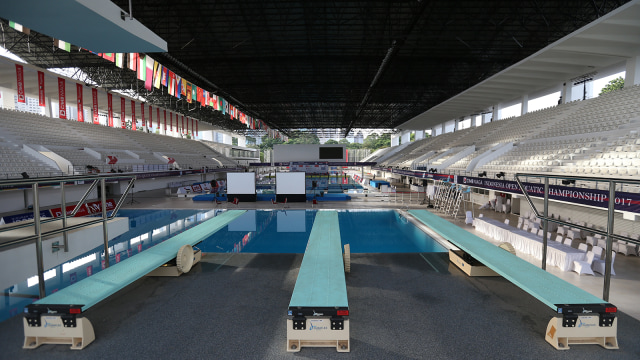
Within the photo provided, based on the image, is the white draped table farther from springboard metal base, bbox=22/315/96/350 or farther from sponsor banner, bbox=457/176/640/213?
springboard metal base, bbox=22/315/96/350

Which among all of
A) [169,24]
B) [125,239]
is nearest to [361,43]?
[169,24]

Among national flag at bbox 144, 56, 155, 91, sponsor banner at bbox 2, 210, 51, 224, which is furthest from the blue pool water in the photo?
national flag at bbox 144, 56, 155, 91

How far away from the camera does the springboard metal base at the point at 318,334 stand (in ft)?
A: 11.8

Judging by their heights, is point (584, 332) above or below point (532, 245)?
above

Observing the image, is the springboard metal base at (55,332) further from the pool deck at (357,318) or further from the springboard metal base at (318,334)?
the springboard metal base at (318,334)

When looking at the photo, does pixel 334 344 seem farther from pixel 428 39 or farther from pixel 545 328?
pixel 428 39

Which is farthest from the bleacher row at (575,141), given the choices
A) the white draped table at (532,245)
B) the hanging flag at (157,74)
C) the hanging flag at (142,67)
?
the hanging flag at (142,67)

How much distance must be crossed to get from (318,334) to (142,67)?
624 inches

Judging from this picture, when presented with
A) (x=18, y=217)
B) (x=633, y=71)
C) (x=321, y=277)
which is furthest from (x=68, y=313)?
(x=633, y=71)

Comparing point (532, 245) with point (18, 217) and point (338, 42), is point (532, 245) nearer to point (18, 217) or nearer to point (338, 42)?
point (338, 42)

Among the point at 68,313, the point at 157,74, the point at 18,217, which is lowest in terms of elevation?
the point at 18,217

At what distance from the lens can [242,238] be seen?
1035cm

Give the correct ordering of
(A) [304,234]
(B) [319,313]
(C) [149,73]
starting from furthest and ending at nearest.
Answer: (C) [149,73] < (A) [304,234] < (B) [319,313]

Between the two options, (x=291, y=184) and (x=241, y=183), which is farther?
(x=241, y=183)
